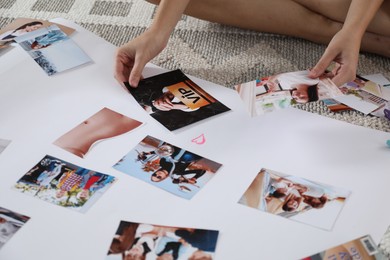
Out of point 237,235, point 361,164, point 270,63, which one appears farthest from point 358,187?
point 270,63

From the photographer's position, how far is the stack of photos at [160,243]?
0.72m

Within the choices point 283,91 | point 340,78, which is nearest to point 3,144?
point 283,91

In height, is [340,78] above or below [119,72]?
below

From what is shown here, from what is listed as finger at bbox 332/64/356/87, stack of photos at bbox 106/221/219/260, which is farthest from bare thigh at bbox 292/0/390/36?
stack of photos at bbox 106/221/219/260

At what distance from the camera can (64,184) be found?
836mm

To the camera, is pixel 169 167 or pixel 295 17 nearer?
pixel 169 167

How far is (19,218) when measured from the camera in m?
0.78

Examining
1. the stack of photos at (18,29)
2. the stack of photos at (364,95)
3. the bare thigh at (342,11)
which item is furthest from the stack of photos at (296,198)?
the stack of photos at (18,29)

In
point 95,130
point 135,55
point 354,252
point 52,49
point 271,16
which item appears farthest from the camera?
point 271,16

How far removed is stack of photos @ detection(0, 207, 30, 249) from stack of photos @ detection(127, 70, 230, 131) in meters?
0.32

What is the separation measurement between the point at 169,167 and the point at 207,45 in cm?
52

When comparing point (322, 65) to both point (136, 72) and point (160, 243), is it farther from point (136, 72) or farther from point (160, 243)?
point (160, 243)

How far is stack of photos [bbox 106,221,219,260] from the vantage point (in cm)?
72

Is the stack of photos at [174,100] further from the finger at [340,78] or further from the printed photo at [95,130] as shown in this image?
the finger at [340,78]
